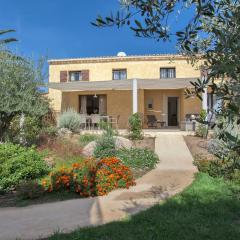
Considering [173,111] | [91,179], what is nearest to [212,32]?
[91,179]

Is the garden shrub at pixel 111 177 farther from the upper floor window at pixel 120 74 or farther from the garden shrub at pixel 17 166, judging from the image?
the upper floor window at pixel 120 74

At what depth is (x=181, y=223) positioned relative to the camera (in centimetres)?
589

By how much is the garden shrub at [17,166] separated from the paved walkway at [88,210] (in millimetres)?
1819

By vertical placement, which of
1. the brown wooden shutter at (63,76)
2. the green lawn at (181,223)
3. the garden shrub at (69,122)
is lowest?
the green lawn at (181,223)

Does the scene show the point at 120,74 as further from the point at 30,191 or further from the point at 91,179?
the point at 30,191

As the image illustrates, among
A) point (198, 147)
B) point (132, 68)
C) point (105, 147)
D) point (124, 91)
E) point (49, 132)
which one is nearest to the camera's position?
point (105, 147)

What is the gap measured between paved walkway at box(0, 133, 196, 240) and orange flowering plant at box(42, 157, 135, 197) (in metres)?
0.27

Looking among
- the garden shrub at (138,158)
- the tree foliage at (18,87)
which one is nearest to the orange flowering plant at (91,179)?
the garden shrub at (138,158)

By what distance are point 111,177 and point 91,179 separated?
54 cm

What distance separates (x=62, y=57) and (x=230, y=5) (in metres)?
24.1

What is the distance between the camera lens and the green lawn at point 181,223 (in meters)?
5.32

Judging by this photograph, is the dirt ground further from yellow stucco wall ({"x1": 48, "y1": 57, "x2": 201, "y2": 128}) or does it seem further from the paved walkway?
yellow stucco wall ({"x1": 48, "y1": 57, "x2": 201, "y2": 128})

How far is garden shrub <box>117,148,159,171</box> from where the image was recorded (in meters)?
11.5

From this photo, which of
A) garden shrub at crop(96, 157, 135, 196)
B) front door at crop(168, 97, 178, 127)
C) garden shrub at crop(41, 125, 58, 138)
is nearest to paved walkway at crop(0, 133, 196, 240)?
garden shrub at crop(96, 157, 135, 196)
